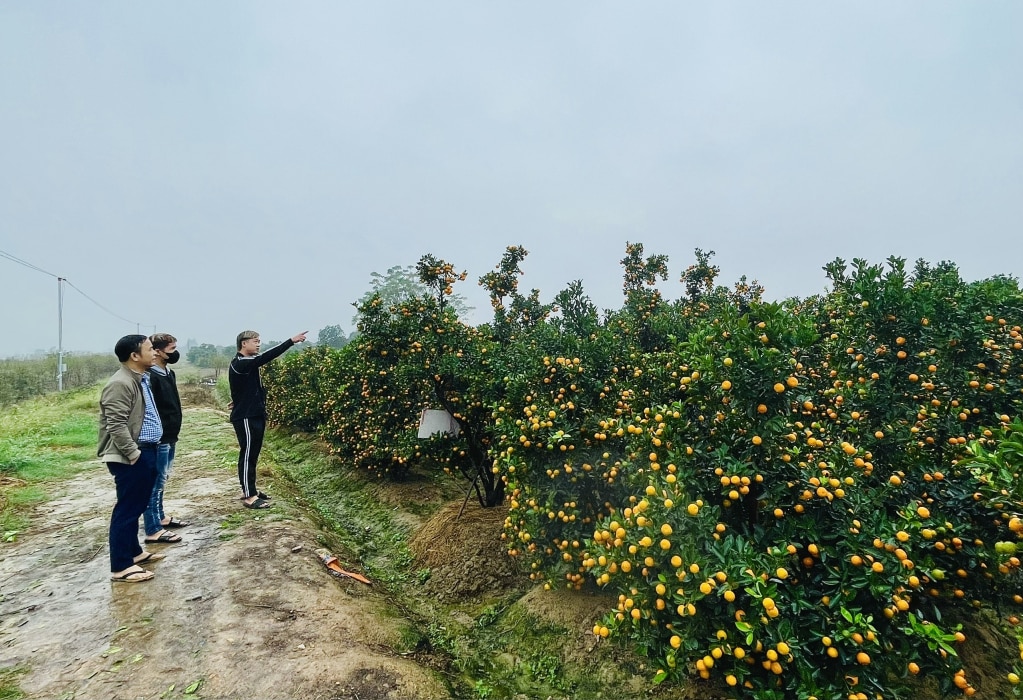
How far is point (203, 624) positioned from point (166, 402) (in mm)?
2261

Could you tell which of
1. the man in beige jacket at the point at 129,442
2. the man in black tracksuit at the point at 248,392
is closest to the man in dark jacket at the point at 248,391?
the man in black tracksuit at the point at 248,392

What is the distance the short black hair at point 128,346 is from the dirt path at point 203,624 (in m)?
2.00

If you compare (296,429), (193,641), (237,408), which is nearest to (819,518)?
(193,641)

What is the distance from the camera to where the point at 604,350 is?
5.17m

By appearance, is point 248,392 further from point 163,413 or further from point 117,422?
point 117,422

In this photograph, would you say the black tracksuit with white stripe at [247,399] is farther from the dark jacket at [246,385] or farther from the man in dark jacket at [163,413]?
the man in dark jacket at [163,413]

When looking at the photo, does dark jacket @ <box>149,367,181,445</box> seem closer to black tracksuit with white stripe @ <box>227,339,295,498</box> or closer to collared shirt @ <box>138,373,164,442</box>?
collared shirt @ <box>138,373,164,442</box>

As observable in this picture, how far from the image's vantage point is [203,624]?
3641mm

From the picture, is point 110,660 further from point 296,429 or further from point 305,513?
point 296,429

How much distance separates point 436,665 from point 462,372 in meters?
3.40

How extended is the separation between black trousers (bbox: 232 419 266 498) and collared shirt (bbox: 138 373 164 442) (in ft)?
3.48

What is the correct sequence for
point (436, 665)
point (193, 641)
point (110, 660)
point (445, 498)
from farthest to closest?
point (445, 498)
point (436, 665)
point (193, 641)
point (110, 660)

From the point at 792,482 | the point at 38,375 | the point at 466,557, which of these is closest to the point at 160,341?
the point at 466,557

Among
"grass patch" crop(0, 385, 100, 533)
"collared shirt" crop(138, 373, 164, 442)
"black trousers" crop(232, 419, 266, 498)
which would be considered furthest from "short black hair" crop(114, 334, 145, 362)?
"grass patch" crop(0, 385, 100, 533)
